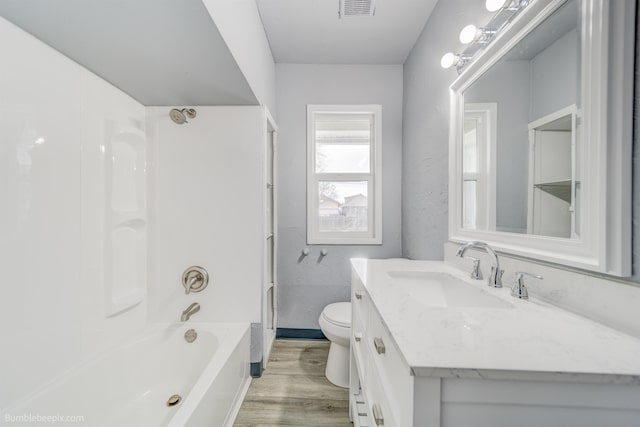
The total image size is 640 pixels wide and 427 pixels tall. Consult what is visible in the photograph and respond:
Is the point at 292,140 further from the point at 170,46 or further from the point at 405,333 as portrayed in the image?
the point at 405,333

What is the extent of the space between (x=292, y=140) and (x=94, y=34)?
1.46m

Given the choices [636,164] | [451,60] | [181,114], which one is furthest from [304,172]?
[636,164]

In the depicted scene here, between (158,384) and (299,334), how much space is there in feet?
3.60

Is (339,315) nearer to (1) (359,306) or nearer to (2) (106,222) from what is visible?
(1) (359,306)

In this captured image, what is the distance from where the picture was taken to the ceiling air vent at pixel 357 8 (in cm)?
165

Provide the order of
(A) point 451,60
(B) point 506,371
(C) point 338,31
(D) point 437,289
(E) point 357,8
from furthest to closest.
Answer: (C) point 338,31 → (E) point 357,8 → (A) point 451,60 → (D) point 437,289 → (B) point 506,371

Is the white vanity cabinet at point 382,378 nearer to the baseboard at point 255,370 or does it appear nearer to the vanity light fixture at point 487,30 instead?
the baseboard at point 255,370

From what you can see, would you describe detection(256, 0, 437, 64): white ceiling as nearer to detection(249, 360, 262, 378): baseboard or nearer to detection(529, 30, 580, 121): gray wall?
detection(529, 30, 580, 121): gray wall

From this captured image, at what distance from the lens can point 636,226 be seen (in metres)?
0.62

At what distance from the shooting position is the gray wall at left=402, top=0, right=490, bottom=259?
58.8 inches

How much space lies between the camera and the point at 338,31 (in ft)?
6.30

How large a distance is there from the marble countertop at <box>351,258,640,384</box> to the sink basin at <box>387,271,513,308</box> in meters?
0.17

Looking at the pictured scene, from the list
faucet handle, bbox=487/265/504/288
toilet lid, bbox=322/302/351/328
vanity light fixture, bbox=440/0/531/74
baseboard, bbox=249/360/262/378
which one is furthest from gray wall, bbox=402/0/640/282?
baseboard, bbox=249/360/262/378

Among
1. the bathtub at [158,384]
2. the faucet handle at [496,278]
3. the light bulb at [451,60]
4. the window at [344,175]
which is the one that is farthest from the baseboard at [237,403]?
the light bulb at [451,60]
